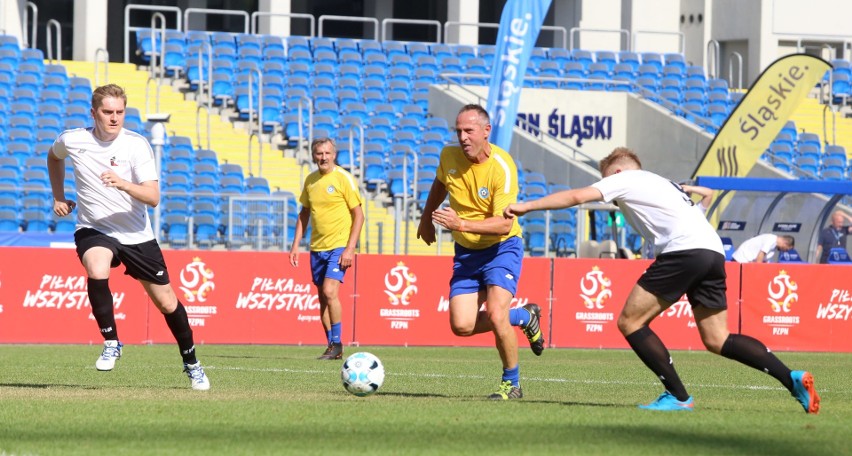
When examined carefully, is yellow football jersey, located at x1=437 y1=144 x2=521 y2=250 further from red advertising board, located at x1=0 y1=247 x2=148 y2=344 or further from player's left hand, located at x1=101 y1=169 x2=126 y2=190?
red advertising board, located at x1=0 y1=247 x2=148 y2=344

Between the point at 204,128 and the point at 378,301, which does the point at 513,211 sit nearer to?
the point at 378,301

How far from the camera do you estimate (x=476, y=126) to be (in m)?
9.20

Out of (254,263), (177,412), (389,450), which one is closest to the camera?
→ (389,450)

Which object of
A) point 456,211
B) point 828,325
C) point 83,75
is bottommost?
point 828,325

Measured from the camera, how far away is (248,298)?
1809 centimetres

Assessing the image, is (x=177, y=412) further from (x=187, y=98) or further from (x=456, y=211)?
(x=187, y=98)

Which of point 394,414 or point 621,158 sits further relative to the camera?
point 621,158

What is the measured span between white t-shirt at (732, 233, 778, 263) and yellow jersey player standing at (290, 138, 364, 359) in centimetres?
819

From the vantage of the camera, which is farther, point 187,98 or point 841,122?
point 841,122

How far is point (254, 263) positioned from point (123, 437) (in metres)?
11.1

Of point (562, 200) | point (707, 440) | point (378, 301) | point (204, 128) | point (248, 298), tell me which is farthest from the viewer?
point (204, 128)

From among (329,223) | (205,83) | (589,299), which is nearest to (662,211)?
(329,223)

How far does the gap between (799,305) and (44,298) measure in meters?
9.90

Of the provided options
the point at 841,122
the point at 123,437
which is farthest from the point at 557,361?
the point at 841,122
